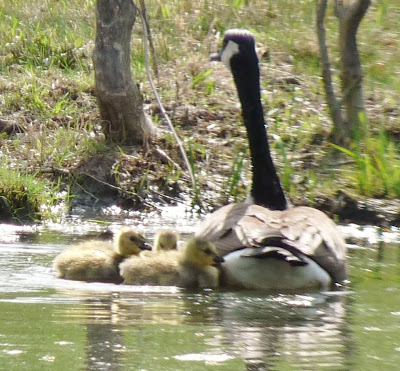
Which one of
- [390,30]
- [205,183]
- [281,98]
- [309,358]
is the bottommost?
[309,358]

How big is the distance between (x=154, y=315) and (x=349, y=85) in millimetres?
5837

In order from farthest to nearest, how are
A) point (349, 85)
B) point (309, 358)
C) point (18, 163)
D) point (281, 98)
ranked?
point (281, 98) < point (349, 85) < point (18, 163) < point (309, 358)

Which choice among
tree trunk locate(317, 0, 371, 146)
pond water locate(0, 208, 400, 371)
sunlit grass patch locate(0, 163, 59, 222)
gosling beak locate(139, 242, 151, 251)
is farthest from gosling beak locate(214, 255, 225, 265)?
tree trunk locate(317, 0, 371, 146)

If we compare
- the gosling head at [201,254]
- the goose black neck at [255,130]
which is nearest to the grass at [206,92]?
the goose black neck at [255,130]

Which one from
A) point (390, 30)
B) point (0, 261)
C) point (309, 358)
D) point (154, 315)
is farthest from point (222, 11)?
point (309, 358)

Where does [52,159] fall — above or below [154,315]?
above

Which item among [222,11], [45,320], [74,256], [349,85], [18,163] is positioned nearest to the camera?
[45,320]

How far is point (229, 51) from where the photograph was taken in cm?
930

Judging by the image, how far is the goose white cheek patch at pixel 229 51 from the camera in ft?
30.3

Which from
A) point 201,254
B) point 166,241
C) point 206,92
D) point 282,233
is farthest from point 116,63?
point 282,233

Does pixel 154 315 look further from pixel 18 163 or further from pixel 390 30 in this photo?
pixel 390 30

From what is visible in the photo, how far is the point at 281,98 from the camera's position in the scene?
1239 cm

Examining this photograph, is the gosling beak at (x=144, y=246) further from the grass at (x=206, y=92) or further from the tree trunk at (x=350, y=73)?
the tree trunk at (x=350, y=73)

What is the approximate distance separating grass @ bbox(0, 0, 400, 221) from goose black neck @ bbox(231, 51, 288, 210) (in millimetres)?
1231
